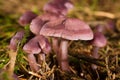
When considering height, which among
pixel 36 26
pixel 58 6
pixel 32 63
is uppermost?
pixel 58 6

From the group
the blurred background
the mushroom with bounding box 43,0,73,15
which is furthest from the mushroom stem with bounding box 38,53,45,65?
the blurred background

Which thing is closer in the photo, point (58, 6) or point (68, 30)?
point (68, 30)

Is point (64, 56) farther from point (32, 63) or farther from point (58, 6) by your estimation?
point (58, 6)

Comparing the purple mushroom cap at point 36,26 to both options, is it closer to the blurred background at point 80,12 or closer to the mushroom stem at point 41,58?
the mushroom stem at point 41,58

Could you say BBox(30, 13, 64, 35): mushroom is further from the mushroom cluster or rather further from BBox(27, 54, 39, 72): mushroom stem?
BBox(27, 54, 39, 72): mushroom stem

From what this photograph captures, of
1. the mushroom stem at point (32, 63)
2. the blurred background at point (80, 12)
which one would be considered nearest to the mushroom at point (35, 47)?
the mushroom stem at point (32, 63)

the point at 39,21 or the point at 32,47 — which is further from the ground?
the point at 39,21

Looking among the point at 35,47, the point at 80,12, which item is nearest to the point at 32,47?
the point at 35,47

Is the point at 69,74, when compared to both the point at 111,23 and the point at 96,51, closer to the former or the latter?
the point at 96,51
